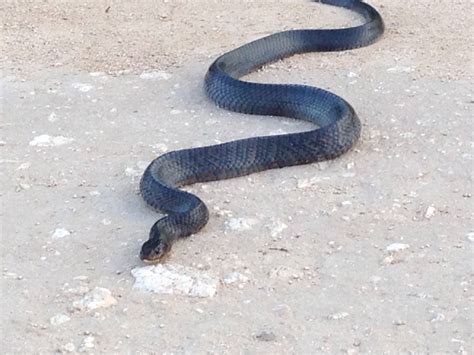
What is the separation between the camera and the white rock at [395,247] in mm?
5570

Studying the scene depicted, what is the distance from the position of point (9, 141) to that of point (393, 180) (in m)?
2.62

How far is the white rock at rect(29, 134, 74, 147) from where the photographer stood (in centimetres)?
719

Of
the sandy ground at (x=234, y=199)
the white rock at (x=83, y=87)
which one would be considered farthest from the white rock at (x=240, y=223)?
the white rock at (x=83, y=87)

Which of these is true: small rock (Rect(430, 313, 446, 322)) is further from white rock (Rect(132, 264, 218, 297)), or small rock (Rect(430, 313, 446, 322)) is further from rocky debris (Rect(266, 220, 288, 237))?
rocky debris (Rect(266, 220, 288, 237))

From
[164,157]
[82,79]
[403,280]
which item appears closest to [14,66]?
[82,79]

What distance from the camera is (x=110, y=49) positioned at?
9.23 metres

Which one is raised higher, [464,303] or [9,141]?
[464,303]

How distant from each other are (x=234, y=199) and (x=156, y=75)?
252cm

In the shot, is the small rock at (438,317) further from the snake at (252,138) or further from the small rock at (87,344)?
the small rock at (87,344)

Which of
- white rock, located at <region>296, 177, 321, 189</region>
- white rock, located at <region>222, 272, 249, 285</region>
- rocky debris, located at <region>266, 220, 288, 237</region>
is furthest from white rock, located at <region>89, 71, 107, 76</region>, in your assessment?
white rock, located at <region>222, 272, 249, 285</region>

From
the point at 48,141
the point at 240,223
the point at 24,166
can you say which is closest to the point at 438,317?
the point at 240,223

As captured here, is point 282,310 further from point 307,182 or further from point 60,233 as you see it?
point 307,182

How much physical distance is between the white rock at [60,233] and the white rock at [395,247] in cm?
174

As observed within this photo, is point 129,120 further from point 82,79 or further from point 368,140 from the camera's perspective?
point 368,140
